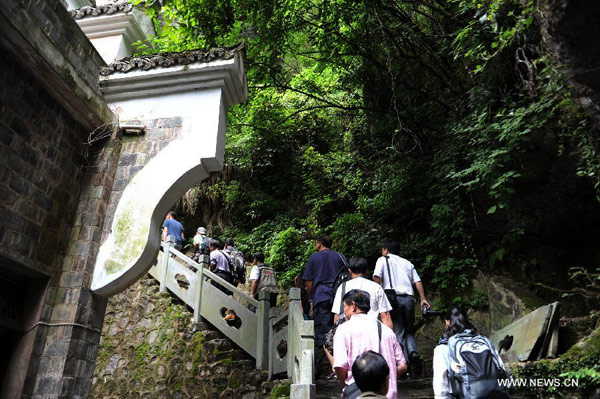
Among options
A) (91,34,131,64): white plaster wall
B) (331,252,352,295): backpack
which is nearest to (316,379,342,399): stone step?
(331,252,352,295): backpack

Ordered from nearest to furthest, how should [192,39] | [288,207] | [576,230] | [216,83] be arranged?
[216,83]
[576,230]
[192,39]
[288,207]

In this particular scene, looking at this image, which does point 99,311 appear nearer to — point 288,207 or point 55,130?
point 55,130

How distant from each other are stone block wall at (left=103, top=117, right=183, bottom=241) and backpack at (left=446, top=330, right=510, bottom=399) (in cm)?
452

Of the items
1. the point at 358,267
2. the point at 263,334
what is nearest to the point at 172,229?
the point at 263,334

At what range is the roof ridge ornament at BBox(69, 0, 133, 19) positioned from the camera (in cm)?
900

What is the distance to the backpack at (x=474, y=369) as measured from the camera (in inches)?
133

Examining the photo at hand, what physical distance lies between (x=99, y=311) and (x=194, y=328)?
277 cm

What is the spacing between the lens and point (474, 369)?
3475 mm

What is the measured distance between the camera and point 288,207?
14.8 metres

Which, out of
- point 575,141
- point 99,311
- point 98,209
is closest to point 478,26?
point 575,141

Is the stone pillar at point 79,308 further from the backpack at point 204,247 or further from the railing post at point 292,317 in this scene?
the backpack at point 204,247

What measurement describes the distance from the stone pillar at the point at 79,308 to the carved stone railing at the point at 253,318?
2.56m

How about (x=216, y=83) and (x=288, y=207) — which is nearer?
(x=216, y=83)

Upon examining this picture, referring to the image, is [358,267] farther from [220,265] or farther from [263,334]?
[220,265]
